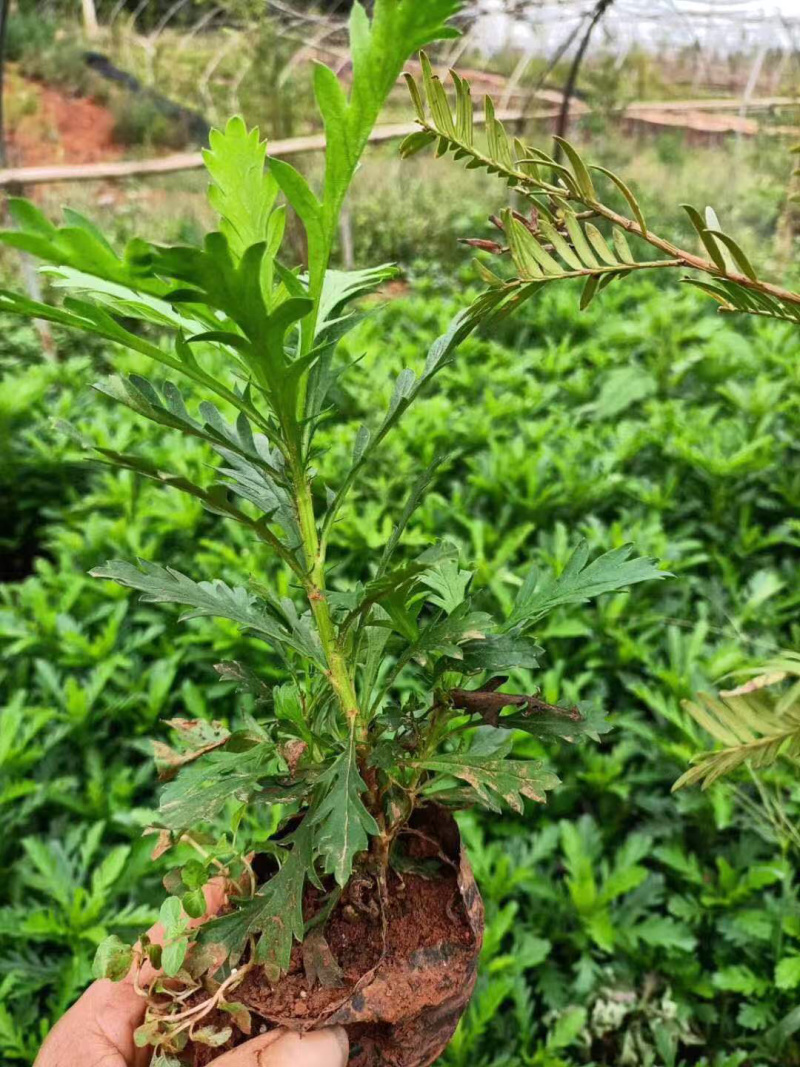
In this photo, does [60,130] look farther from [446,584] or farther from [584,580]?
[584,580]

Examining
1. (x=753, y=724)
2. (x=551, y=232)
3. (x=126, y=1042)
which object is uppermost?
(x=551, y=232)

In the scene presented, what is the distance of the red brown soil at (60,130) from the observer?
12945 millimetres

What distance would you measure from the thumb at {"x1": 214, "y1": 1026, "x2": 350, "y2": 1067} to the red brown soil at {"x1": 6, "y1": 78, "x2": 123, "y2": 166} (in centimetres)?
1424

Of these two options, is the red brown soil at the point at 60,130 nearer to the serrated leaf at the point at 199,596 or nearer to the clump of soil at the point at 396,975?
the serrated leaf at the point at 199,596

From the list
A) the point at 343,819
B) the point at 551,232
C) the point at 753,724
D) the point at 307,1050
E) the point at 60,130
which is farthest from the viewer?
the point at 60,130

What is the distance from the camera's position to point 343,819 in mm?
741

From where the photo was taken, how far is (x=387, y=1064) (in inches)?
36.7

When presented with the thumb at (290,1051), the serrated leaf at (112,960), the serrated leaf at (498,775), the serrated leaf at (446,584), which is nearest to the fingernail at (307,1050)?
the thumb at (290,1051)

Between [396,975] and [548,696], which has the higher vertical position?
[396,975]

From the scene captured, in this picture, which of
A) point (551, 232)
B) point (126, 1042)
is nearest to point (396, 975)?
point (126, 1042)

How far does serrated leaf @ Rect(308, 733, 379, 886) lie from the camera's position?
72cm

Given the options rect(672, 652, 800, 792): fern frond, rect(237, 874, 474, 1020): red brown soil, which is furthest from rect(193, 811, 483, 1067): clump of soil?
rect(672, 652, 800, 792): fern frond

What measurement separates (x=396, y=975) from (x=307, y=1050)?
113 mm

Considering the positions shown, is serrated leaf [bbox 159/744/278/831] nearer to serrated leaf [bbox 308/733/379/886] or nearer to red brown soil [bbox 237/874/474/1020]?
serrated leaf [bbox 308/733/379/886]
